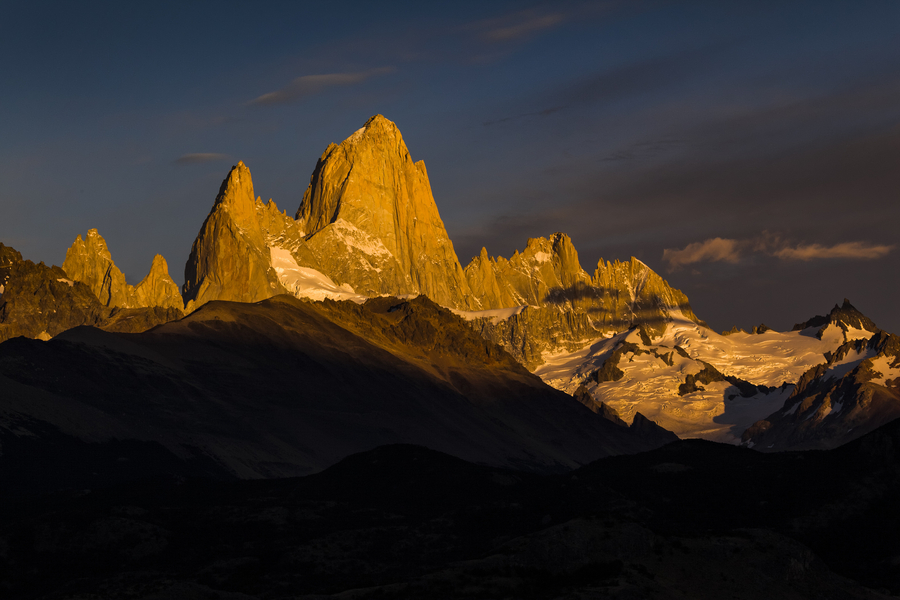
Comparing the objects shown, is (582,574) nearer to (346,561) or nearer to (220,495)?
(346,561)

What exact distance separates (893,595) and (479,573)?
27.8 meters

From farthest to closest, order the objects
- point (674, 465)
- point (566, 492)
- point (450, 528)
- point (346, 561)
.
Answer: point (674, 465) → point (566, 492) → point (450, 528) → point (346, 561)

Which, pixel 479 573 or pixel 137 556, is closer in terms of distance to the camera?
Answer: pixel 479 573

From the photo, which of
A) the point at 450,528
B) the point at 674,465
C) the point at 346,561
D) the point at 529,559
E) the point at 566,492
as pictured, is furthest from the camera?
the point at 674,465

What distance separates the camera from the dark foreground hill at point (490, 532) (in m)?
74.0

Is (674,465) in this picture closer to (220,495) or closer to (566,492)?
(566,492)

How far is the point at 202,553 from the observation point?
11331cm

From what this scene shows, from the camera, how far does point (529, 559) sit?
76688 millimetres

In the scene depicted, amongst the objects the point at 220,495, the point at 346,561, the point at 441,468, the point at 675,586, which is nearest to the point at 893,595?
the point at 675,586

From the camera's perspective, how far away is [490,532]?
387 feet

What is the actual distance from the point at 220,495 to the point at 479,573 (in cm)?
8064

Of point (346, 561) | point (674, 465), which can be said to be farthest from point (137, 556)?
point (674, 465)

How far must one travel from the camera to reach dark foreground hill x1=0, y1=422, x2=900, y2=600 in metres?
74.0

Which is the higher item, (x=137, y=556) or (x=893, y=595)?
(x=137, y=556)
